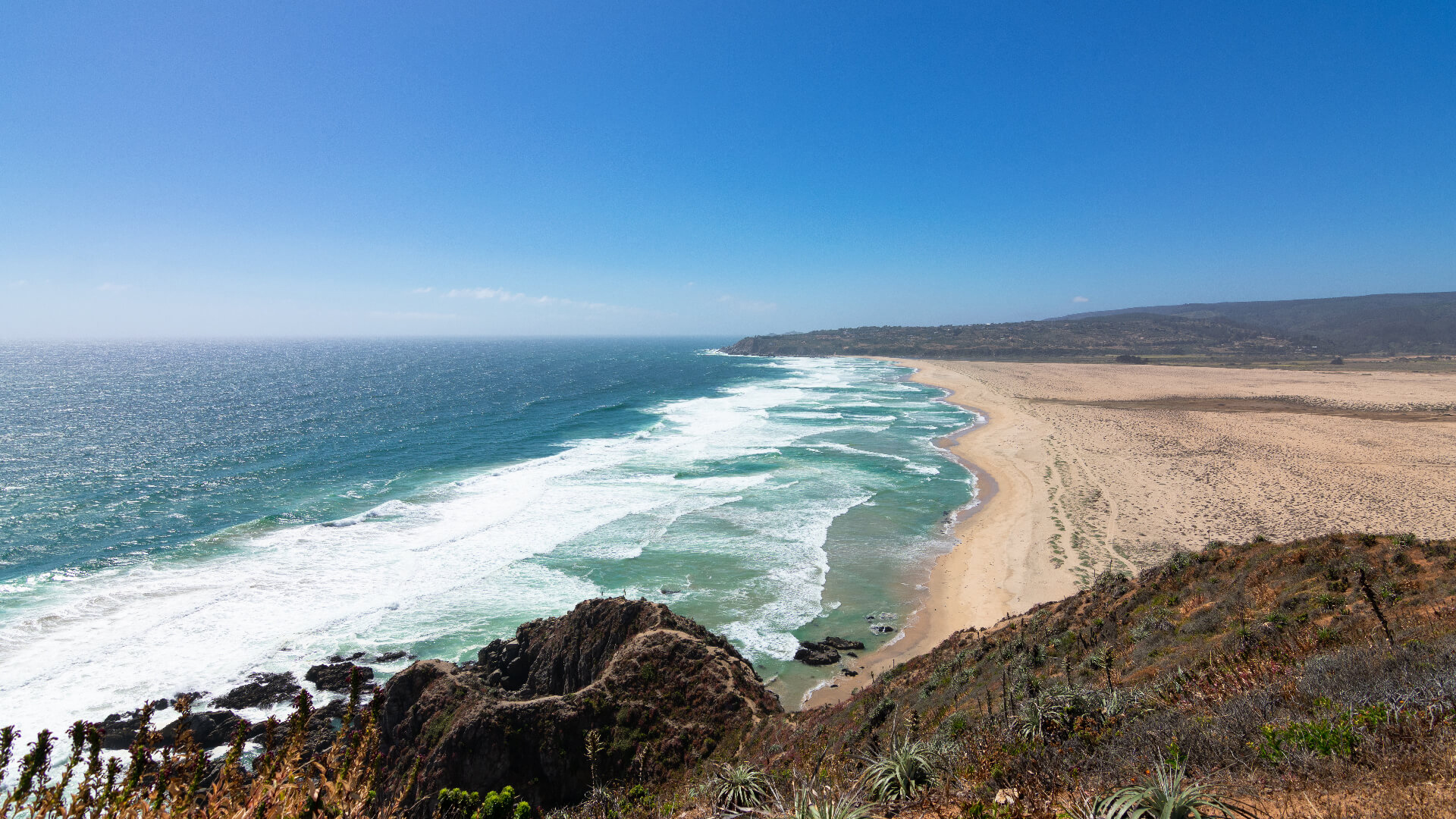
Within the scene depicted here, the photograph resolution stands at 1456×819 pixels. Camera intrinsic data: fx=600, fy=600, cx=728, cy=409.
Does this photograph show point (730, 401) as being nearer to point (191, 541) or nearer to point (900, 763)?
point (191, 541)

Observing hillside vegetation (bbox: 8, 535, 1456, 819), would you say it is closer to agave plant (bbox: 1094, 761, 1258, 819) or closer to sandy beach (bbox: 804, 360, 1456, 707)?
agave plant (bbox: 1094, 761, 1258, 819)

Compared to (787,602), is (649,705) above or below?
above

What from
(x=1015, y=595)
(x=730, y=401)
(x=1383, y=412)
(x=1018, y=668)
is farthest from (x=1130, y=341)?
(x=1018, y=668)

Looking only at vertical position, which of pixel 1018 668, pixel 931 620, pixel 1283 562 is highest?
pixel 1283 562

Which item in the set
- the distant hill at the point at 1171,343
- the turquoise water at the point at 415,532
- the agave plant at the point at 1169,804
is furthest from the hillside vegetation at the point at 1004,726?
the distant hill at the point at 1171,343

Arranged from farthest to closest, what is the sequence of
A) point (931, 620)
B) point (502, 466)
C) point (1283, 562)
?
point (502, 466)
point (931, 620)
point (1283, 562)

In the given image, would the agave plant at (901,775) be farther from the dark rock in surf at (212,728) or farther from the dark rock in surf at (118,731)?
the dark rock in surf at (118,731)
